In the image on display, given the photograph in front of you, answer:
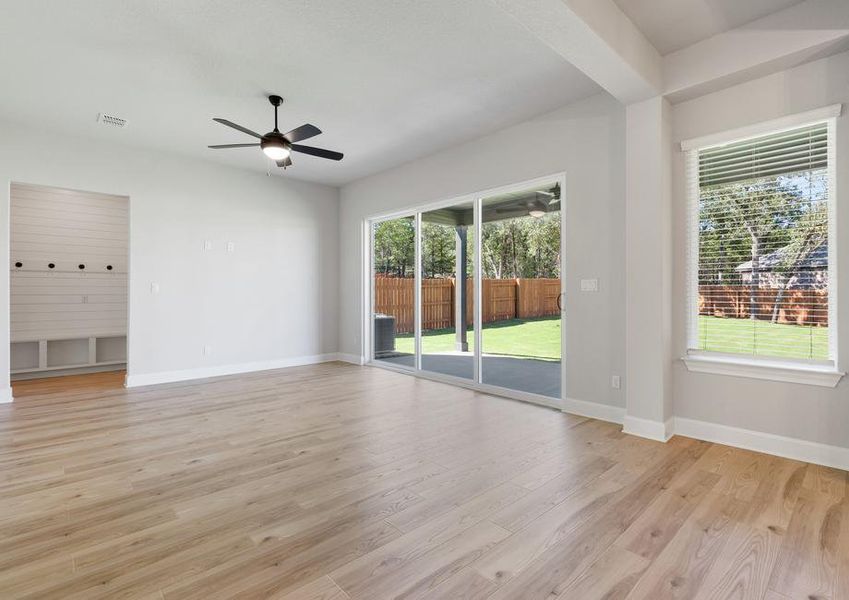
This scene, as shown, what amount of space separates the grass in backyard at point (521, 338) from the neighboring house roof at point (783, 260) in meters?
1.63

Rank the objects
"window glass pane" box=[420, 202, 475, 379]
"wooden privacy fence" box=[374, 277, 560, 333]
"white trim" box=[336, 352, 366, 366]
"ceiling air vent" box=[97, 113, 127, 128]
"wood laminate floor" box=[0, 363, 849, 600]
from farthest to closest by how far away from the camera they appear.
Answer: "white trim" box=[336, 352, 366, 366] < "window glass pane" box=[420, 202, 475, 379] < "wooden privacy fence" box=[374, 277, 560, 333] < "ceiling air vent" box=[97, 113, 127, 128] < "wood laminate floor" box=[0, 363, 849, 600]

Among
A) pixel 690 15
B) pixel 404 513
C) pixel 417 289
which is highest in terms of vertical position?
pixel 690 15

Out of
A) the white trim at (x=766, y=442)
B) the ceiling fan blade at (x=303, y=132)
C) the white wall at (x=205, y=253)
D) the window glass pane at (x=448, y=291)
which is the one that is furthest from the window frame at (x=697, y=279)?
the white wall at (x=205, y=253)

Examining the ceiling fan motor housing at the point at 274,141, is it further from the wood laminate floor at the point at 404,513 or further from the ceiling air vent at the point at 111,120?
the wood laminate floor at the point at 404,513

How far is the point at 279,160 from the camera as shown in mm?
4270

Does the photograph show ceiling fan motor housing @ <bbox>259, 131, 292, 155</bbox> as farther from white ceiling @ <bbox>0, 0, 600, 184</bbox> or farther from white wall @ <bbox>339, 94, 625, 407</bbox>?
white wall @ <bbox>339, 94, 625, 407</bbox>

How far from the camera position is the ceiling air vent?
4.26 m

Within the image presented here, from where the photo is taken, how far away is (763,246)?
3.05m

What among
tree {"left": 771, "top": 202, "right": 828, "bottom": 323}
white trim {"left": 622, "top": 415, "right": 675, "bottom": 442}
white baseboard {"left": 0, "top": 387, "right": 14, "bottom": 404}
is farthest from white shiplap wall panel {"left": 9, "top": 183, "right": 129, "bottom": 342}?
tree {"left": 771, "top": 202, "right": 828, "bottom": 323}

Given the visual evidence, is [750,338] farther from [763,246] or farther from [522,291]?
[522,291]

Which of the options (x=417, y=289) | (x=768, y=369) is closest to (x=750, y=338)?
(x=768, y=369)

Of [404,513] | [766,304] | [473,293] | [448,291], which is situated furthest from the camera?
[448,291]

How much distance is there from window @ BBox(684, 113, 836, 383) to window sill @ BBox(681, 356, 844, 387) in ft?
0.12

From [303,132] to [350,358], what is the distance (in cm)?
405
